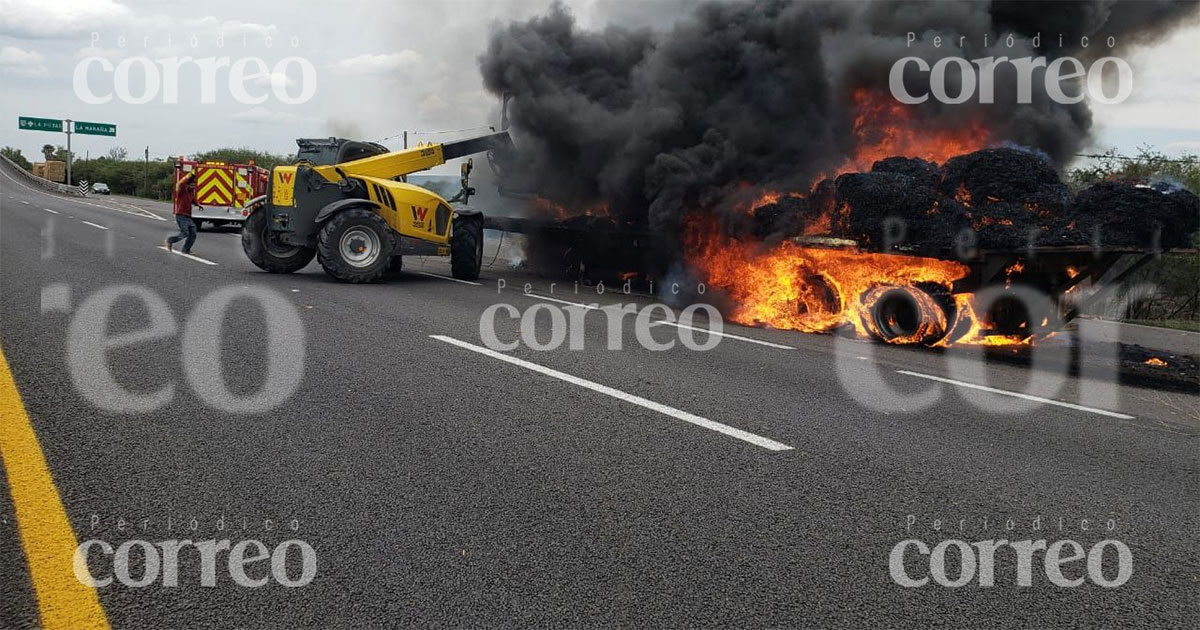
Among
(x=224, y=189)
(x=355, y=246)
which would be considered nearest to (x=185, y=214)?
(x=355, y=246)

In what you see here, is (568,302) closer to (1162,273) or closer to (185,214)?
(185,214)

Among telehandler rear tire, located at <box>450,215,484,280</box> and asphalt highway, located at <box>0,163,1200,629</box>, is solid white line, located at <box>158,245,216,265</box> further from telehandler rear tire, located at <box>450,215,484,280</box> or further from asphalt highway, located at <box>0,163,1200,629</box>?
asphalt highway, located at <box>0,163,1200,629</box>

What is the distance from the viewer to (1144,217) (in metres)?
7.98

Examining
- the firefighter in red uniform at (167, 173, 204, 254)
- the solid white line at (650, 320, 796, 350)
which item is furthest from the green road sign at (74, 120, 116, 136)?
the solid white line at (650, 320, 796, 350)

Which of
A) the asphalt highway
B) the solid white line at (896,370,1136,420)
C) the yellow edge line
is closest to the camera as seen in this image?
the yellow edge line

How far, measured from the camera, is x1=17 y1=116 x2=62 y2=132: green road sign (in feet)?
197

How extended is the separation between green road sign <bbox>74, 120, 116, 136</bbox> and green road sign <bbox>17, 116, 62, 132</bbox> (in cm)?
177

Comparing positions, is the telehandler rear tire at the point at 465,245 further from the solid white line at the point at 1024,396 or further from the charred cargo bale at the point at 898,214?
the solid white line at the point at 1024,396

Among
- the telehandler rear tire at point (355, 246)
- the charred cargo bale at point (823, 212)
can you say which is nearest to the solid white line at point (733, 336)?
the charred cargo bale at point (823, 212)

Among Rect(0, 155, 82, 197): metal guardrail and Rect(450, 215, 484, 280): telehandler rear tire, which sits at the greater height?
Rect(0, 155, 82, 197): metal guardrail

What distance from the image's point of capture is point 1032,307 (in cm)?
899

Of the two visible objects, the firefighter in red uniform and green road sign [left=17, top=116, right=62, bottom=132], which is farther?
green road sign [left=17, top=116, right=62, bottom=132]

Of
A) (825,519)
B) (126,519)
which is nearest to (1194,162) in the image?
(825,519)

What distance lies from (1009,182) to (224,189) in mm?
22489
